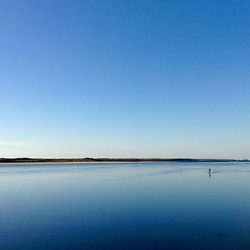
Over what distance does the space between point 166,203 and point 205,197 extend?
6.07 meters

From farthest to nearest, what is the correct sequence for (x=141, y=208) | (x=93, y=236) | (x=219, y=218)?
(x=141, y=208), (x=219, y=218), (x=93, y=236)

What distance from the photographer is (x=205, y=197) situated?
33.8 metres

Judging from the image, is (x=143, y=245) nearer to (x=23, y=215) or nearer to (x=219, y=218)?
(x=219, y=218)

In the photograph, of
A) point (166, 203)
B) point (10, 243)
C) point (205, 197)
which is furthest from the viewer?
point (205, 197)

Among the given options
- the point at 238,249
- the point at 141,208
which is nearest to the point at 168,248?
the point at 238,249

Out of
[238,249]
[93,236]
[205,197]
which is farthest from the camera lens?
[205,197]

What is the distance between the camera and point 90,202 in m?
30.4

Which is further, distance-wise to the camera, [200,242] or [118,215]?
[118,215]

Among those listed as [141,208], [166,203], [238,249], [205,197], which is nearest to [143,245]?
[238,249]

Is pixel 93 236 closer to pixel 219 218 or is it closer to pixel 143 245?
pixel 143 245

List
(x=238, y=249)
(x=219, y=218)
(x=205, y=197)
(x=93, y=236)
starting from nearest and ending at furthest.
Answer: (x=238, y=249) < (x=93, y=236) < (x=219, y=218) < (x=205, y=197)

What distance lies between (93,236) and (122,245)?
2.45 metres

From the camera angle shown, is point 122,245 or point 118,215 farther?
point 118,215

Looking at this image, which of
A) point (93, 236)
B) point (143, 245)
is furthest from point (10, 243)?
point (143, 245)
